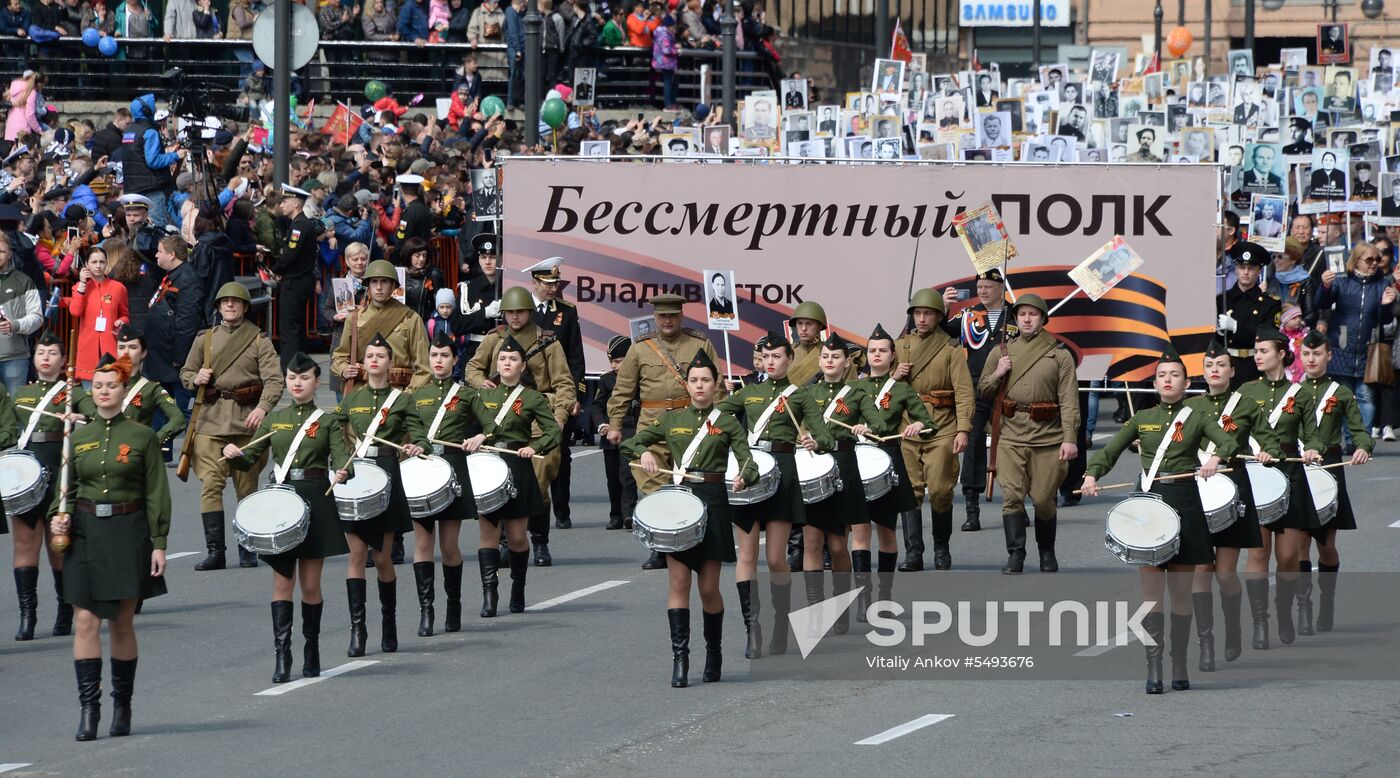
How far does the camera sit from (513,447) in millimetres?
14484

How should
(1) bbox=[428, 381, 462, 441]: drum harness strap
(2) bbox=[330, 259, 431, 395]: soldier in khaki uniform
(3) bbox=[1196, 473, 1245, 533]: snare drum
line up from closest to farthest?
(3) bbox=[1196, 473, 1245, 533]: snare drum → (1) bbox=[428, 381, 462, 441]: drum harness strap → (2) bbox=[330, 259, 431, 395]: soldier in khaki uniform

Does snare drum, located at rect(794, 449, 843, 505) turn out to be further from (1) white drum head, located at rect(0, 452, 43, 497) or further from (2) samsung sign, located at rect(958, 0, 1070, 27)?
(2) samsung sign, located at rect(958, 0, 1070, 27)

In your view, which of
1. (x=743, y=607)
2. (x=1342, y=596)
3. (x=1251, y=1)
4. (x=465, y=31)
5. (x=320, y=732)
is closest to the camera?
(x=320, y=732)

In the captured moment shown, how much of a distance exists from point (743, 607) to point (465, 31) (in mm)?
26434

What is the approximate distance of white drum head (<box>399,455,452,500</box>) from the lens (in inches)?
527

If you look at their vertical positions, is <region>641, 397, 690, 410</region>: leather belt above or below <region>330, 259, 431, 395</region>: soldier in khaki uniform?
below

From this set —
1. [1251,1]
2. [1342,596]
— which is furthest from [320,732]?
[1251,1]

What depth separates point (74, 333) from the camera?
710 inches

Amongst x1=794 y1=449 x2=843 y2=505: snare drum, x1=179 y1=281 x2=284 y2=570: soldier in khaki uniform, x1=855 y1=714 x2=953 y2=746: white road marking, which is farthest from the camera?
x1=179 y1=281 x2=284 y2=570: soldier in khaki uniform

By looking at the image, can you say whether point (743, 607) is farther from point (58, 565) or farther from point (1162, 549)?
point (58, 565)

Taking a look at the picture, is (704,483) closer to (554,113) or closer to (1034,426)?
(1034,426)

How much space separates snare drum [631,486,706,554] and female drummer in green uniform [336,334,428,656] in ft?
5.67

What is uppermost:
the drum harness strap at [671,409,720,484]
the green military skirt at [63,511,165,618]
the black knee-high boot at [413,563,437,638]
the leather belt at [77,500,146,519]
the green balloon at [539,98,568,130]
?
the green balloon at [539,98,568,130]

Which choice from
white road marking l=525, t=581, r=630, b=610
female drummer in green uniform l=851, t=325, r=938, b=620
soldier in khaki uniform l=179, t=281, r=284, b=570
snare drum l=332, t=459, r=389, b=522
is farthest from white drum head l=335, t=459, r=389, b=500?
soldier in khaki uniform l=179, t=281, r=284, b=570
